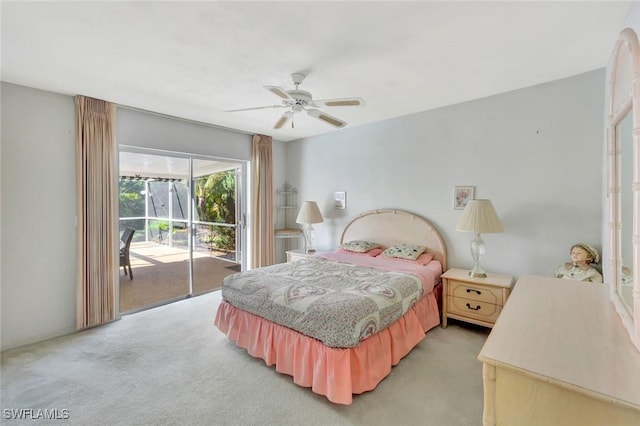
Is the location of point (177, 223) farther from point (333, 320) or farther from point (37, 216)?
point (333, 320)

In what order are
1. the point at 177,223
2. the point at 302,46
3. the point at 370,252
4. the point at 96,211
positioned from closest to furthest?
the point at 302,46 → the point at 96,211 → the point at 370,252 → the point at 177,223

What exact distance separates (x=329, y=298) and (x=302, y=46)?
1985 millimetres

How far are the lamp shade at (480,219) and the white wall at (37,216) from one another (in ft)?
14.4

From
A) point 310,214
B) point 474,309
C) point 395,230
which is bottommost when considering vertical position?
point 474,309

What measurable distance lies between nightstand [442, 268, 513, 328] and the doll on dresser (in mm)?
495

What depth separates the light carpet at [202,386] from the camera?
6.18 feet

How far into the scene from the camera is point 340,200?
15.5ft

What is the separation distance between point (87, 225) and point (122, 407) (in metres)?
2.15

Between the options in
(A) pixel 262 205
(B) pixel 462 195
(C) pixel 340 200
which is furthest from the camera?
(A) pixel 262 205

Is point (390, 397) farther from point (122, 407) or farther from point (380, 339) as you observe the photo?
point (122, 407)

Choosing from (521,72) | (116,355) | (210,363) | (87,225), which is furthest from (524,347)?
(87,225)

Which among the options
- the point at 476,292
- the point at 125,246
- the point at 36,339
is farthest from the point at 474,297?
the point at 36,339

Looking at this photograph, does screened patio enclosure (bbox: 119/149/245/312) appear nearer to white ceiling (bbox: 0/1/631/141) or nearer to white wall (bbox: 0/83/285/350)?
white wall (bbox: 0/83/285/350)

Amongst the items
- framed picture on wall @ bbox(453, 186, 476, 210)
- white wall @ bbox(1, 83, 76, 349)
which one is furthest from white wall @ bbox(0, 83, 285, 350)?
framed picture on wall @ bbox(453, 186, 476, 210)
